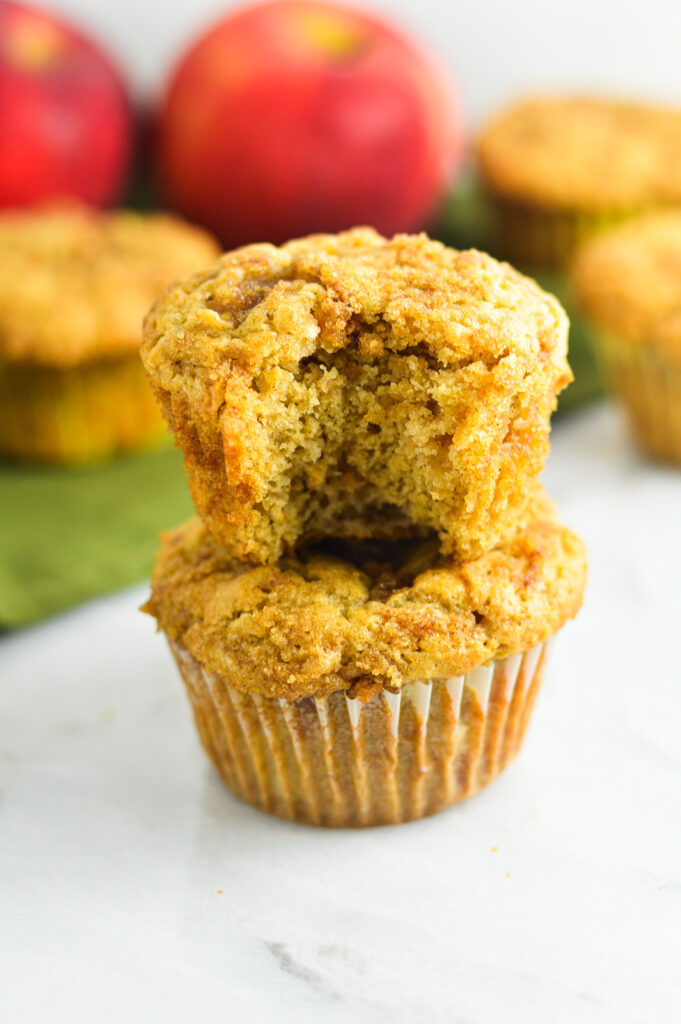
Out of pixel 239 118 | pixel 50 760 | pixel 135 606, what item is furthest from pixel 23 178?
pixel 50 760

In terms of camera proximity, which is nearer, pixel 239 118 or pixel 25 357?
pixel 25 357

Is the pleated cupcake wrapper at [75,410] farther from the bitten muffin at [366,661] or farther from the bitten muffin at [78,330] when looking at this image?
the bitten muffin at [366,661]

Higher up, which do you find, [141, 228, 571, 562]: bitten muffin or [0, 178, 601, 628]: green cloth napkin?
[141, 228, 571, 562]: bitten muffin

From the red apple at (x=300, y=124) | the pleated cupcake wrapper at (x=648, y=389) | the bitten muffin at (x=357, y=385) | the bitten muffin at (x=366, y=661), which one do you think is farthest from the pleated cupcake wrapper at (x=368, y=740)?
the red apple at (x=300, y=124)

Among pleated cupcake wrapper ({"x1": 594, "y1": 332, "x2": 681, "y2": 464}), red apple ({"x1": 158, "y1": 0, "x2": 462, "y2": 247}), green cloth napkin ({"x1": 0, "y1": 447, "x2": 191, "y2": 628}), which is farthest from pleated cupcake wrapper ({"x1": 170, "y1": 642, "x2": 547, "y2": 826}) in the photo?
red apple ({"x1": 158, "y1": 0, "x2": 462, "y2": 247})

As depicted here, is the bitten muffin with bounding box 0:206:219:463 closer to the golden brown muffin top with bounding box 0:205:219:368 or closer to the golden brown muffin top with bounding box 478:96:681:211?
the golden brown muffin top with bounding box 0:205:219:368

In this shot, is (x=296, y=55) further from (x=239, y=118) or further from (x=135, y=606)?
(x=135, y=606)
